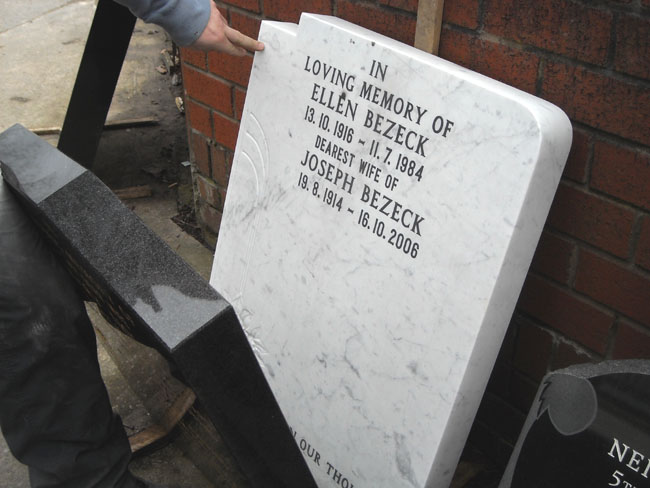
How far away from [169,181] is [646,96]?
2.44m

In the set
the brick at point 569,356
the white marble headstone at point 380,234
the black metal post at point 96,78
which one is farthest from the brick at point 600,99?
the black metal post at point 96,78

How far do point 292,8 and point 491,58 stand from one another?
70cm

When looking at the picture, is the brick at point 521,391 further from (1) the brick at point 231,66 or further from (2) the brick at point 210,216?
(2) the brick at point 210,216

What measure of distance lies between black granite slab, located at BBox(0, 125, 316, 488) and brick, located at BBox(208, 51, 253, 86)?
30.4 inches

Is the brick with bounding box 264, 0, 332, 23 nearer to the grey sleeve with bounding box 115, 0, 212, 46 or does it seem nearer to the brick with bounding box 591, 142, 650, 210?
the grey sleeve with bounding box 115, 0, 212, 46

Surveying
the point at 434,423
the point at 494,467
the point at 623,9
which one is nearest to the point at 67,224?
the point at 434,423

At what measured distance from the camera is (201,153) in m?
2.64

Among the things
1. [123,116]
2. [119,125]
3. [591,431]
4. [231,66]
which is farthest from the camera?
[123,116]

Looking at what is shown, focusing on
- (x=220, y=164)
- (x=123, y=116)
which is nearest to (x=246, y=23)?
(x=220, y=164)

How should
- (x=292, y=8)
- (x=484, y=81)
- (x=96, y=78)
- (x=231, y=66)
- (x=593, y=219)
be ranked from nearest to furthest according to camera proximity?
(x=484, y=81) → (x=593, y=219) → (x=292, y=8) → (x=231, y=66) → (x=96, y=78)

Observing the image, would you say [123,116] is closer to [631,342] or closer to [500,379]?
[500,379]

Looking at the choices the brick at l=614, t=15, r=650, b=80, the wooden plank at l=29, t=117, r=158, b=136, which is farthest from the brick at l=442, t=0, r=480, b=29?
the wooden plank at l=29, t=117, r=158, b=136

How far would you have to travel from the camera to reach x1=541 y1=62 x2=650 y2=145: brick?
1.32 meters

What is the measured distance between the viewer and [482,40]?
1537 millimetres
